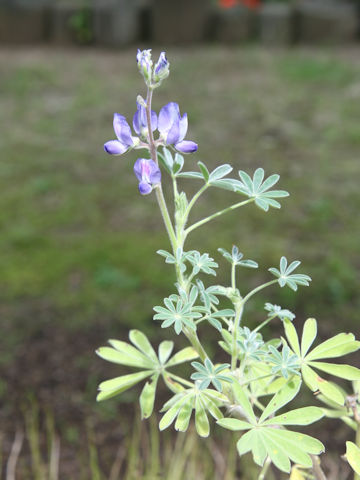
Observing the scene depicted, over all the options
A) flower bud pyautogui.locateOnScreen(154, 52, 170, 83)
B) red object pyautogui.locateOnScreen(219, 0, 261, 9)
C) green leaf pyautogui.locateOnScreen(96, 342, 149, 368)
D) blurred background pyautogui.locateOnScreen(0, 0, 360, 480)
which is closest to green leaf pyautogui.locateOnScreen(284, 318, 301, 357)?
green leaf pyautogui.locateOnScreen(96, 342, 149, 368)

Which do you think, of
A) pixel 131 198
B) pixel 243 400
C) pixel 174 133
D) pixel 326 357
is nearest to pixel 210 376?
pixel 243 400

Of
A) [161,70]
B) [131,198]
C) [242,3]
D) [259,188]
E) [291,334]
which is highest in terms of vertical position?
[161,70]

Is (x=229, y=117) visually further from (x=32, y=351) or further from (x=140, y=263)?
(x=32, y=351)

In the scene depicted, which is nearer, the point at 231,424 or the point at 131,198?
the point at 231,424

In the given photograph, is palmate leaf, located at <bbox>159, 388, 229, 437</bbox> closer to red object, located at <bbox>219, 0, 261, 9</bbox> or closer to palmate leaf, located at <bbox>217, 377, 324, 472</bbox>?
palmate leaf, located at <bbox>217, 377, 324, 472</bbox>

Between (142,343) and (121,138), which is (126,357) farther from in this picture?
(121,138)

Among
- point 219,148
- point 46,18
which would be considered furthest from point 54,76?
point 219,148
